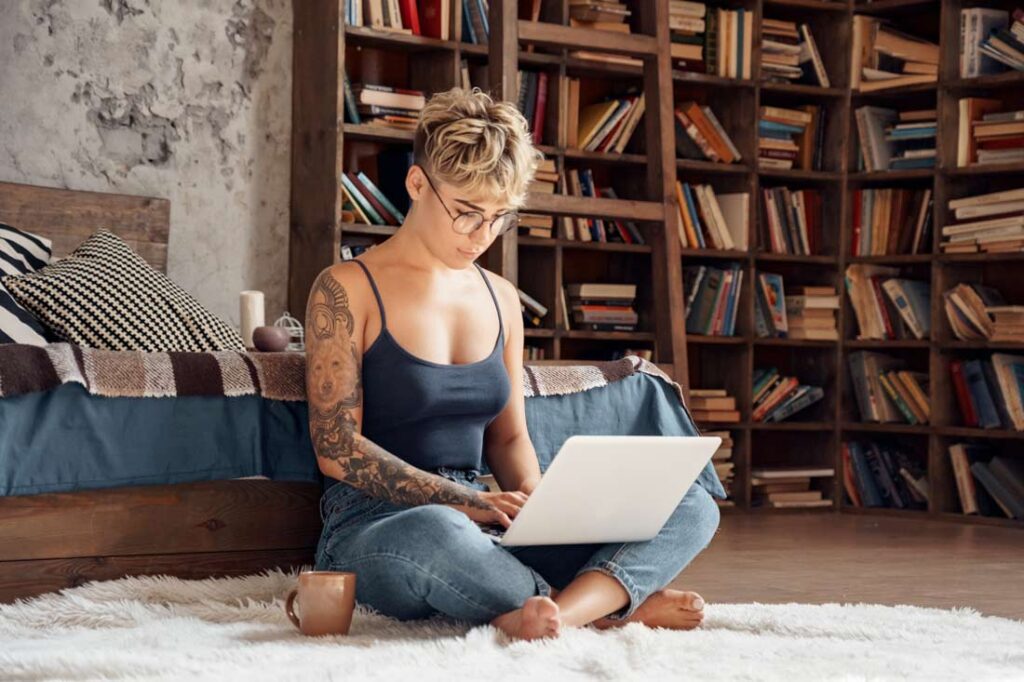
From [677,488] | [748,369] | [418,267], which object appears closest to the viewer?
[677,488]

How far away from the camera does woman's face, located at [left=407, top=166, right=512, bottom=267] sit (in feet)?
7.26

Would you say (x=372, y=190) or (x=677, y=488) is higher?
(x=372, y=190)

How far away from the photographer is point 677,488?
211 cm

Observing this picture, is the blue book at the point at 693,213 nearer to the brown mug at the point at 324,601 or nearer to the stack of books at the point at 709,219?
the stack of books at the point at 709,219

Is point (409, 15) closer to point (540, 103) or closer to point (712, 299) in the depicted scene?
point (540, 103)

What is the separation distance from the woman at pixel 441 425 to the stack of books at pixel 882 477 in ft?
8.95

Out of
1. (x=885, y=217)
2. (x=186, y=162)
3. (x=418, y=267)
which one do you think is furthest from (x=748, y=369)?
(x=418, y=267)

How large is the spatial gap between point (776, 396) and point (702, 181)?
2.74 feet

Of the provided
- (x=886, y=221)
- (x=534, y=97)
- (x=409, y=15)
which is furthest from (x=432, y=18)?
(x=886, y=221)

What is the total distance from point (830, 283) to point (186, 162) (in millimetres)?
2357

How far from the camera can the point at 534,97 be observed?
4.60 meters

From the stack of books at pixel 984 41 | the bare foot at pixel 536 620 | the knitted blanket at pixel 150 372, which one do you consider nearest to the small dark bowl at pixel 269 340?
the knitted blanket at pixel 150 372

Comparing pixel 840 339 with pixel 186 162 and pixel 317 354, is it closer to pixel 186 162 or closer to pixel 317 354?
pixel 186 162

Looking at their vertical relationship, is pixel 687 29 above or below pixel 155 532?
above
